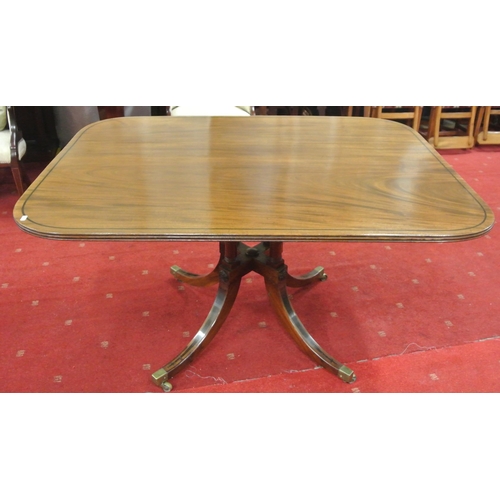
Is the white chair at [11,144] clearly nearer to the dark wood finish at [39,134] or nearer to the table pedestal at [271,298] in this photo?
the dark wood finish at [39,134]

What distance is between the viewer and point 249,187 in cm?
132

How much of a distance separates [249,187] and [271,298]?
608mm

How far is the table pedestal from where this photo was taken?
5.52 ft

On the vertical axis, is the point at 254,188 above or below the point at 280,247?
above

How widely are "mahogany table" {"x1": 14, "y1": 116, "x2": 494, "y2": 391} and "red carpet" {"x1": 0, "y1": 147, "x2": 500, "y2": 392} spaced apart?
12 cm

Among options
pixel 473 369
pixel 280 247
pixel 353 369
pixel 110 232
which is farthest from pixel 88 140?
pixel 473 369

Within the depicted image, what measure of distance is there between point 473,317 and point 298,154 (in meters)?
1.07

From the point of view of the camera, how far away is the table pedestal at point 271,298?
5.52ft

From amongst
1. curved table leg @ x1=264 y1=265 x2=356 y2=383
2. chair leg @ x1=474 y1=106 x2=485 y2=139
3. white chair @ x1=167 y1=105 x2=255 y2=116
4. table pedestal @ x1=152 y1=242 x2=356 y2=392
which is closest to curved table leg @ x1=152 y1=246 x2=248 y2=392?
table pedestal @ x1=152 y1=242 x2=356 y2=392

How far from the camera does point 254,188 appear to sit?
132cm

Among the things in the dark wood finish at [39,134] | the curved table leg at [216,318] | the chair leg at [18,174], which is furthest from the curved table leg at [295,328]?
the dark wood finish at [39,134]

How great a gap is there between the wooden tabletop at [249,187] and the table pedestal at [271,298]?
0.36 metres

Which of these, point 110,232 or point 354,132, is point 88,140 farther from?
point 354,132

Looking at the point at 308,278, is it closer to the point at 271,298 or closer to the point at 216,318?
the point at 271,298
